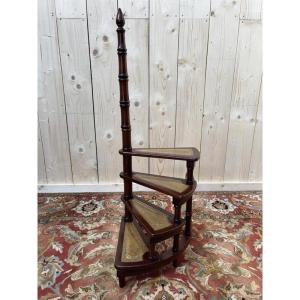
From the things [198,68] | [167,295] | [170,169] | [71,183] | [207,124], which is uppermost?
[198,68]

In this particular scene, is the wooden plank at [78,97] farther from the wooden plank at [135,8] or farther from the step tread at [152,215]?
the step tread at [152,215]

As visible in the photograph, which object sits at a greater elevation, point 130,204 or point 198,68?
point 198,68

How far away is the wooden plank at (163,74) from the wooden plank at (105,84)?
22 centimetres

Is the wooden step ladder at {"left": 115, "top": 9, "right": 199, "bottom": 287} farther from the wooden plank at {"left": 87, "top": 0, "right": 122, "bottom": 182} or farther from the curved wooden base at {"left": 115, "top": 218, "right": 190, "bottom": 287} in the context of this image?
the wooden plank at {"left": 87, "top": 0, "right": 122, "bottom": 182}

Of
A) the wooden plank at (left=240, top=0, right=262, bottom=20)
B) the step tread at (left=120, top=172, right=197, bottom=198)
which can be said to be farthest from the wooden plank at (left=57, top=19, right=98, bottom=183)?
the wooden plank at (left=240, top=0, right=262, bottom=20)

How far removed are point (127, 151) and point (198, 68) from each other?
0.71m

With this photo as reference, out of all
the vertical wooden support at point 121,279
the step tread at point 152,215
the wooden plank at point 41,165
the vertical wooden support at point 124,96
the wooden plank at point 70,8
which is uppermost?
the wooden plank at point 70,8

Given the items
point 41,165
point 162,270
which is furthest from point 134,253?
point 41,165

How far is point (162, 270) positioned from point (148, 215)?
27 cm

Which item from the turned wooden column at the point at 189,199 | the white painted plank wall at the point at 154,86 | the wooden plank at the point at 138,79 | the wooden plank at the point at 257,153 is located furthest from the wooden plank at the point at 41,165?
the wooden plank at the point at 257,153

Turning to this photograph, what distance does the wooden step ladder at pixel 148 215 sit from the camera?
42.9 inches
